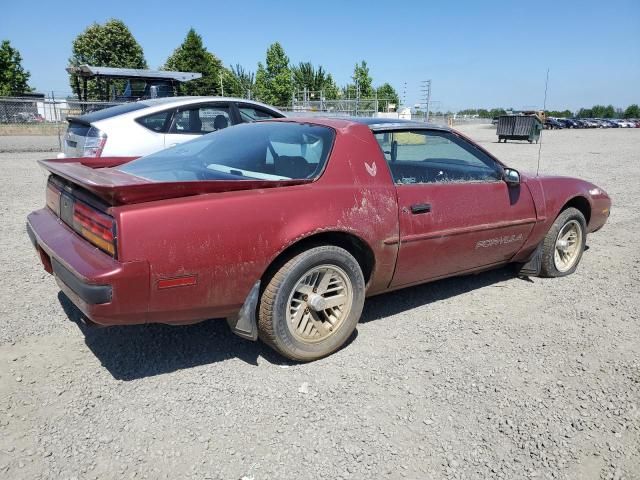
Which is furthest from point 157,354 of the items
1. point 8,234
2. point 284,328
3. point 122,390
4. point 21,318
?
point 8,234

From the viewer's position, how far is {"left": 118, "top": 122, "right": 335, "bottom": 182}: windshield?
3062mm

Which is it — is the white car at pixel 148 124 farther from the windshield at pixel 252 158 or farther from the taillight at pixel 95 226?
the taillight at pixel 95 226

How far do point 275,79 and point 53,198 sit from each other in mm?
41953

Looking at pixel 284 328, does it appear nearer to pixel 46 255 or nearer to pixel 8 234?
A: pixel 46 255

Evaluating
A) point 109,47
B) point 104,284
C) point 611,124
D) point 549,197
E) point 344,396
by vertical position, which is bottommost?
point 344,396

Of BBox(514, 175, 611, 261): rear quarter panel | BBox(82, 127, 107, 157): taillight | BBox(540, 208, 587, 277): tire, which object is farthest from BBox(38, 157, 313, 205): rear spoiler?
BBox(82, 127, 107, 157): taillight

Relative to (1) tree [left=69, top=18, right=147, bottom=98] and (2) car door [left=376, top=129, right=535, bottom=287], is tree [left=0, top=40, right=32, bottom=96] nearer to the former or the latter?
(1) tree [left=69, top=18, right=147, bottom=98]

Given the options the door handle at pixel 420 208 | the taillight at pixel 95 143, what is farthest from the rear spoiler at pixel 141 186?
the taillight at pixel 95 143

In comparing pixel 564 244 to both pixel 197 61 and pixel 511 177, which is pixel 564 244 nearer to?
pixel 511 177

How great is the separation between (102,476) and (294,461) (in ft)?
2.61

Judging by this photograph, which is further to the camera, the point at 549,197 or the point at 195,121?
the point at 195,121

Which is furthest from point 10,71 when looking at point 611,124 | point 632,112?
point 632,112

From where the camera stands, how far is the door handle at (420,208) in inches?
129

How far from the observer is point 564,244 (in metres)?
4.60
